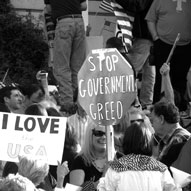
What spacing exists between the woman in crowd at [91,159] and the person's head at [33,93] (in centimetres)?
219

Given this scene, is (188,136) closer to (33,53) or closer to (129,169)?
(129,169)

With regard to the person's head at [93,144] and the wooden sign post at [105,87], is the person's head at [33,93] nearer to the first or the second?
the wooden sign post at [105,87]

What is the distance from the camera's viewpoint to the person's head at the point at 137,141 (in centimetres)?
664

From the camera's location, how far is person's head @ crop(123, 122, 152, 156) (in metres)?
6.64

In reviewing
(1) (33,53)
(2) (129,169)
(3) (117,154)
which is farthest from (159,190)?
(1) (33,53)

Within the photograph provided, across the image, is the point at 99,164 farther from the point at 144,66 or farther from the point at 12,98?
the point at 144,66

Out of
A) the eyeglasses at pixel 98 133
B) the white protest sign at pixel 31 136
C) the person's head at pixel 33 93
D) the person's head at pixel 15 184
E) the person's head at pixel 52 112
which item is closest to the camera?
the person's head at pixel 15 184

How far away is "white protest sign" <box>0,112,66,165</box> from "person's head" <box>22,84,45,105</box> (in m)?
2.25

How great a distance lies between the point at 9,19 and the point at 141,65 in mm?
3404

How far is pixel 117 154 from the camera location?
26.1 feet

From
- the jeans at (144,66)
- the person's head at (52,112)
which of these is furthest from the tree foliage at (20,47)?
the person's head at (52,112)

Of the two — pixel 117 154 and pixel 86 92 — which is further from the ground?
pixel 86 92

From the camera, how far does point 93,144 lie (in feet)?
25.4

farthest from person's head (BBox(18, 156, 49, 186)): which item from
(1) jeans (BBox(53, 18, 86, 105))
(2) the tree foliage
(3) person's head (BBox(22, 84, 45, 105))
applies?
(2) the tree foliage
